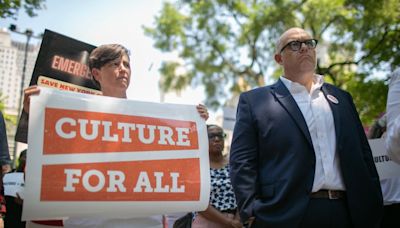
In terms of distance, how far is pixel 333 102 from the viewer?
9.10 feet

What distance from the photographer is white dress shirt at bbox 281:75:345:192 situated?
2.52 metres

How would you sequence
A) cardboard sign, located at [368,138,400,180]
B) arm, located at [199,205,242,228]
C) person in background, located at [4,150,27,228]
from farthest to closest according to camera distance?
1. person in background, located at [4,150,27,228]
2. arm, located at [199,205,242,228]
3. cardboard sign, located at [368,138,400,180]

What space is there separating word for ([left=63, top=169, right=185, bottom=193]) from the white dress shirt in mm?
790

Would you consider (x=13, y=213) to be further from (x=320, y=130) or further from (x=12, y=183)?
(x=320, y=130)

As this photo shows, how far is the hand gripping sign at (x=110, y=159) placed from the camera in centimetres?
213

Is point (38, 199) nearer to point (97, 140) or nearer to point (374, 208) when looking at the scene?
point (97, 140)

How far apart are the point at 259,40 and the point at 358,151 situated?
659 inches

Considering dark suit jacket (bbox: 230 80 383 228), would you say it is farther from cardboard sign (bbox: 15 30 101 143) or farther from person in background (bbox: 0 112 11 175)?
cardboard sign (bbox: 15 30 101 143)

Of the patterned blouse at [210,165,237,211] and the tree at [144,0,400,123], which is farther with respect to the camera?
the tree at [144,0,400,123]

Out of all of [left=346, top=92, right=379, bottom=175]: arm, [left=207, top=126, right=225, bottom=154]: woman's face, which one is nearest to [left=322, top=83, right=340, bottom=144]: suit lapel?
[left=346, top=92, right=379, bottom=175]: arm

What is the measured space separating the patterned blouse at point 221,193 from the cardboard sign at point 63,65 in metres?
1.42

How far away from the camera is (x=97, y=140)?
2.31 metres

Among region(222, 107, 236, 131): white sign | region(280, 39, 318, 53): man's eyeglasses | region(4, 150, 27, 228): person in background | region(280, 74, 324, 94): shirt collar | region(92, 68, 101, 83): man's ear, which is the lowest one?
region(4, 150, 27, 228): person in background

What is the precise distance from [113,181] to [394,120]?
5.36ft
